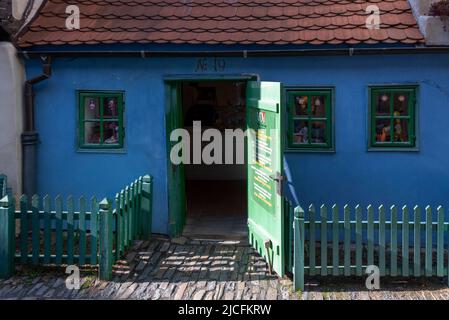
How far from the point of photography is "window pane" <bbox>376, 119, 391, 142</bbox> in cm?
895

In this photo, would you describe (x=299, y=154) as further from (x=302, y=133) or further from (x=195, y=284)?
(x=195, y=284)

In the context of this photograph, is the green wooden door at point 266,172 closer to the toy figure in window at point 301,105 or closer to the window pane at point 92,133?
the toy figure in window at point 301,105

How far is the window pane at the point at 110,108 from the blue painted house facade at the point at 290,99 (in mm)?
23

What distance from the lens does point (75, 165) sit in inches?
371

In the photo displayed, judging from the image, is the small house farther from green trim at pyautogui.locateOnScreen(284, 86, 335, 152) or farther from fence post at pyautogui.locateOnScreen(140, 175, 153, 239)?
fence post at pyautogui.locateOnScreen(140, 175, 153, 239)

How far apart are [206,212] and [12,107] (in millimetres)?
4023

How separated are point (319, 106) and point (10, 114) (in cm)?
481

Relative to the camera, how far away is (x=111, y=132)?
9.47m

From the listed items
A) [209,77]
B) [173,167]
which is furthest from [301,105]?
[173,167]

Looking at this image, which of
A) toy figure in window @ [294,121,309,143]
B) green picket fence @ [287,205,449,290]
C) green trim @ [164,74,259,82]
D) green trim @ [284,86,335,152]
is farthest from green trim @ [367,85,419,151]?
green picket fence @ [287,205,449,290]

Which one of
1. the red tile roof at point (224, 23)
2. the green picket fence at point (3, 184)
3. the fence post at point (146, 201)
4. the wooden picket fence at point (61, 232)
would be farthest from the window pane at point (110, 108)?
the wooden picket fence at point (61, 232)

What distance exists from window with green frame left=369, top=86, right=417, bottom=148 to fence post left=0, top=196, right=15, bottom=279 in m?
5.31

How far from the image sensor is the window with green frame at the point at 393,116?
8852mm

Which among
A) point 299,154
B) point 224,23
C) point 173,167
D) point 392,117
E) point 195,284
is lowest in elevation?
point 195,284
